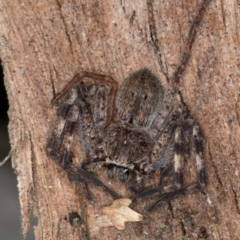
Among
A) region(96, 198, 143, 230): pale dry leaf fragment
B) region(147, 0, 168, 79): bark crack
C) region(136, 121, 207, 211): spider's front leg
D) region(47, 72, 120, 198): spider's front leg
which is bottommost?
region(96, 198, 143, 230): pale dry leaf fragment

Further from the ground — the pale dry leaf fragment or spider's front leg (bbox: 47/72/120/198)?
spider's front leg (bbox: 47/72/120/198)

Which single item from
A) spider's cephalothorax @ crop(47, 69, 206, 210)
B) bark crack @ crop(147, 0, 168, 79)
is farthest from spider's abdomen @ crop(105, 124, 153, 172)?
bark crack @ crop(147, 0, 168, 79)

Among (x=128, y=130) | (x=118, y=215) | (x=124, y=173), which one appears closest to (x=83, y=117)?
(x=128, y=130)

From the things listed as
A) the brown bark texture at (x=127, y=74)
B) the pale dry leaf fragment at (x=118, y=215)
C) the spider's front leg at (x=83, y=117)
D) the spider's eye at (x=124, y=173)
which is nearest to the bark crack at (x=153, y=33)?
the brown bark texture at (x=127, y=74)

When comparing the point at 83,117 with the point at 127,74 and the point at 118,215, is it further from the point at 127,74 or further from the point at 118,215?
the point at 118,215

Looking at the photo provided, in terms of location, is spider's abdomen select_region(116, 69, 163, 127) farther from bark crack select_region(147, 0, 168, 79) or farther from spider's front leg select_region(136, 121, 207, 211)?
spider's front leg select_region(136, 121, 207, 211)

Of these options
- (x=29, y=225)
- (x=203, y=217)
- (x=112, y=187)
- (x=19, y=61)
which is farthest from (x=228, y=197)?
(x=19, y=61)
